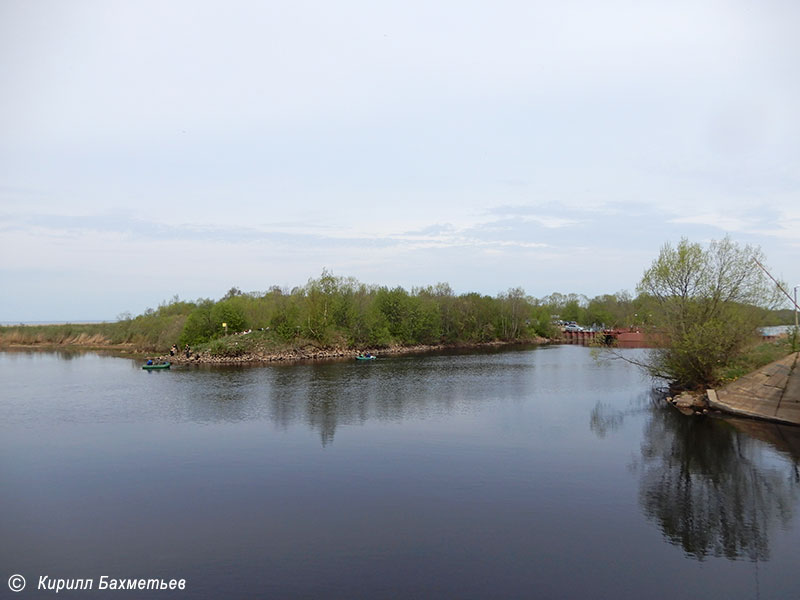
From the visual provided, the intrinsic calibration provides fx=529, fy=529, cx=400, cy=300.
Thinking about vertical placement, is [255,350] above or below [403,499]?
above

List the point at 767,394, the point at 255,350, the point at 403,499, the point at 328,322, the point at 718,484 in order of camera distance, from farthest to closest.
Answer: the point at 328,322 < the point at 255,350 < the point at 767,394 < the point at 718,484 < the point at 403,499

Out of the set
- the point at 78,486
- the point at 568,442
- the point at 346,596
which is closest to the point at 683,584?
the point at 346,596

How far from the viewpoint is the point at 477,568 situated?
42.1 ft

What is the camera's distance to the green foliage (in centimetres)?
3123

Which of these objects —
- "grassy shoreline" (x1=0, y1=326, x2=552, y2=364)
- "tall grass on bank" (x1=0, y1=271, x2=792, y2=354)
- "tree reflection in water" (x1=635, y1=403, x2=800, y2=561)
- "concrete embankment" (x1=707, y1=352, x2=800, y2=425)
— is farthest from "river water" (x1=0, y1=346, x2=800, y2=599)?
"tall grass on bank" (x1=0, y1=271, x2=792, y2=354)

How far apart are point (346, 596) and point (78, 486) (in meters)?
12.6

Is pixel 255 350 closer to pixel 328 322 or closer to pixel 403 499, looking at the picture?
pixel 328 322

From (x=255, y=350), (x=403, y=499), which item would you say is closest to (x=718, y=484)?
(x=403, y=499)

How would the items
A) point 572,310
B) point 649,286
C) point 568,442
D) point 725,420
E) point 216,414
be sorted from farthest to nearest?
point 572,310 < point 649,286 < point 216,414 < point 725,420 < point 568,442

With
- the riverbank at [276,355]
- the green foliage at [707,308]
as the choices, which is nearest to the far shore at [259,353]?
the riverbank at [276,355]

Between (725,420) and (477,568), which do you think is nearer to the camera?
(477,568)

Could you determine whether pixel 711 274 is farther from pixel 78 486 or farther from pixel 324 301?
pixel 324 301

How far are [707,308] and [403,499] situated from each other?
24830 mm

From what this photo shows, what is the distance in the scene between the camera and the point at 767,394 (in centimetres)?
2872
